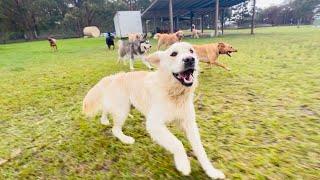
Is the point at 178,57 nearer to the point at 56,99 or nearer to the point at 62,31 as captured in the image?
the point at 56,99

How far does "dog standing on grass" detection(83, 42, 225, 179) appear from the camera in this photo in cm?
249

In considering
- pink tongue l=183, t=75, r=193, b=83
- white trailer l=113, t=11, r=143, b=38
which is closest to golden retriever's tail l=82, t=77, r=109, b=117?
pink tongue l=183, t=75, r=193, b=83

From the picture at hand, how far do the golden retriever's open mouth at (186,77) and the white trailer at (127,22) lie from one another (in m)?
31.4

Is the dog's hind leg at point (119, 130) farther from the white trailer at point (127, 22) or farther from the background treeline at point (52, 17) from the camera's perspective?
the background treeline at point (52, 17)

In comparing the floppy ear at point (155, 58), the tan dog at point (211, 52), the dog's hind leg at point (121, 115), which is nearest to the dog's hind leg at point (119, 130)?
the dog's hind leg at point (121, 115)

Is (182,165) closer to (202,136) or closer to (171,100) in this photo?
(171,100)

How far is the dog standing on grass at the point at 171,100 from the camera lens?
2486 millimetres

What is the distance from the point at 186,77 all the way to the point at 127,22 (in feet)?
106

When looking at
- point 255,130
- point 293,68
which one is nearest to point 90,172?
point 255,130

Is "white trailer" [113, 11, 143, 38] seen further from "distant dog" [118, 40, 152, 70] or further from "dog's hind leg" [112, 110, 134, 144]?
"dog's hind leg" [112, 110, 134, 144]

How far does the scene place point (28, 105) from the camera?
5.07 meters

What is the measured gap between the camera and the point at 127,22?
3341 centimetres

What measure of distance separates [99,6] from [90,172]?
47208 millimetres

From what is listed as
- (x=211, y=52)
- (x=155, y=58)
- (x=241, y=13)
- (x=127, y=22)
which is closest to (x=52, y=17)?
(x=127, y=22)
